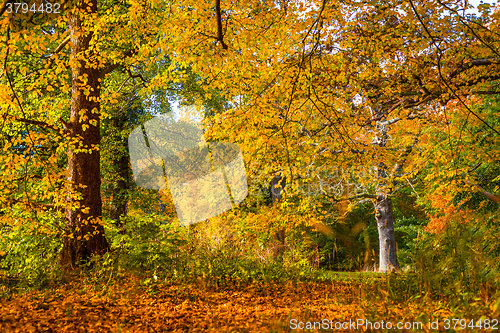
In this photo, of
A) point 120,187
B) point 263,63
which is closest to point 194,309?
point 263,63

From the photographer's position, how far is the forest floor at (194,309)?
2.82 meters

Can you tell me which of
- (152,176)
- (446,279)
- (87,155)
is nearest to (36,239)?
(87,155)

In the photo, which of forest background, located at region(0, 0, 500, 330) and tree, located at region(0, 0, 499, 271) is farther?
tree, located at region(0, 0, 499, 271)

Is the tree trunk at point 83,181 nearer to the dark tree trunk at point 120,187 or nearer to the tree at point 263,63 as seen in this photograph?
the tree at point 263,63

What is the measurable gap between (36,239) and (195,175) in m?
9.91

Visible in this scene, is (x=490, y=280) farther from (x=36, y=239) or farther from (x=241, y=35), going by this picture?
(x=36, y=239)

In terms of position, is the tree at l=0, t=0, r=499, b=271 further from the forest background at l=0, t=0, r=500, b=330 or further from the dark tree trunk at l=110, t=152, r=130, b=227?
the dark tree trunk at l=110, t=152, r=130, b=227

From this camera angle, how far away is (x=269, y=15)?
554 centimetres

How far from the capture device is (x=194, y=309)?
380 centimetres

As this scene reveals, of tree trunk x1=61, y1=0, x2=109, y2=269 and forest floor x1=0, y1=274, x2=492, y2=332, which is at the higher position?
tree trunk x1=61, y1=0, x2=109, y2=269

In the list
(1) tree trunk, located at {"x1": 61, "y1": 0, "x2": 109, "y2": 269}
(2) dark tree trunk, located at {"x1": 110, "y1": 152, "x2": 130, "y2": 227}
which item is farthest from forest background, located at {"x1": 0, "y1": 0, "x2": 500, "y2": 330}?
(2) dark tree trunk, located at {"x1": 110, "y1": 152, "x2": 130, "y2": 227}

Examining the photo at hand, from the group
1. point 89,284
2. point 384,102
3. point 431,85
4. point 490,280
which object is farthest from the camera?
point 384,102

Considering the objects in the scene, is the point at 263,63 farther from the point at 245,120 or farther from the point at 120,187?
the point at 120,187

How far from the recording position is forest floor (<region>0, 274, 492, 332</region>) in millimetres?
2816
